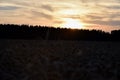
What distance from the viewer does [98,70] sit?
598 cm

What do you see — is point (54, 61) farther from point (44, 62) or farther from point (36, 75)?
point (36, 75)

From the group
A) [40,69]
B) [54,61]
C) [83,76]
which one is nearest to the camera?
[83,76]

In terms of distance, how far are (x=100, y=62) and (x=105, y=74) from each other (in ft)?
2.79

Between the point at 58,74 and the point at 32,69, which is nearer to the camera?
the point at 58,74

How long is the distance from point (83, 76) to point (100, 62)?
1018mm

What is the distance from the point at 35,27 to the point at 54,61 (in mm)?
48696

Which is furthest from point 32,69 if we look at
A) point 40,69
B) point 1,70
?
point 1,70

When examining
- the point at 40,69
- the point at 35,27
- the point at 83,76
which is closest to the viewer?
the point at 83,76

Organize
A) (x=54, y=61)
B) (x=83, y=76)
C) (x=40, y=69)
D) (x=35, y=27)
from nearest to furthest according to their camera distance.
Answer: (x=83, y=76) < (x=40, y=69) < (x=54, y=61) < (x=35, y=27)

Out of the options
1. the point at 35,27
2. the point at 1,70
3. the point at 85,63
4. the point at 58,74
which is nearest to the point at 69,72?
the point at 58,74

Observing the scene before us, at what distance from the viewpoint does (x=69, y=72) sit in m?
5.95

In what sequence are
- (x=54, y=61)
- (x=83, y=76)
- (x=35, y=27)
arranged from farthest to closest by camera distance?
(x=35, y=27) → (x=54, y=61) → (x=83, y=76)

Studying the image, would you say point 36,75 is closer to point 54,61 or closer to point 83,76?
point 83,76

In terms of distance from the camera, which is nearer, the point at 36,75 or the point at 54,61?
the point at 36,75
